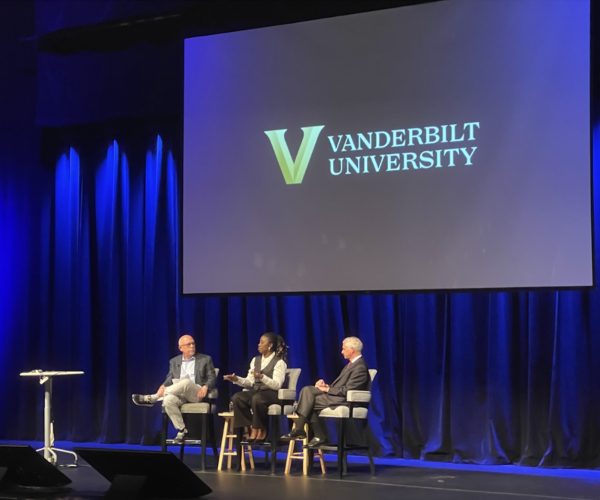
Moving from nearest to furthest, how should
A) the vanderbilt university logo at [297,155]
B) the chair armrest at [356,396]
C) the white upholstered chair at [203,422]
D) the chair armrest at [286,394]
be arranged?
1. the chair armrest at [356,396]
2. the chair armrest at [286,394]
3. the white upholstered chair at [203,422]
4. the vanderbilt university logo at [297,155]

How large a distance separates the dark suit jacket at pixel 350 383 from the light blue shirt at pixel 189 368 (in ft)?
3.51

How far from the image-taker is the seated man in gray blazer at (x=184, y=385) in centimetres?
606

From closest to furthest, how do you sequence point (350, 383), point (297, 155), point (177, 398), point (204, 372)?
point (350, 383) → point (177, 398) → point (204, 372) → point (297, 155)

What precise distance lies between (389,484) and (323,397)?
0.78 meters

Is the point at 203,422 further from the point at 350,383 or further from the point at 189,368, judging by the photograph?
the point at 350,383

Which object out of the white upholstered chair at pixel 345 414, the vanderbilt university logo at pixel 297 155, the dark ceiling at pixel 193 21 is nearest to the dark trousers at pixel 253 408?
the white upholstered chair at pixel 345 414

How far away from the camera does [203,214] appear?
682 cm

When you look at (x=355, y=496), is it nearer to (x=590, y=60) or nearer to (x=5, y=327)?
(x=590, y=60)

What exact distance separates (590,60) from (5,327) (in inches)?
221

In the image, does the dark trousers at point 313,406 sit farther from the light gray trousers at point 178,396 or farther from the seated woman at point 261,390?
the light gray trousers at point 178,396

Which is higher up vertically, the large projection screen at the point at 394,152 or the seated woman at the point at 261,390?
the large projection screen at the point at 394,152

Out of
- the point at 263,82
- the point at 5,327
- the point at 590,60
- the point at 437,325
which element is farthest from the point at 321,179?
the point at 5,327

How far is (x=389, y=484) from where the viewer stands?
5.28 m

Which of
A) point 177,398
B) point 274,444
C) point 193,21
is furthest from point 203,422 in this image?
point 193,21
